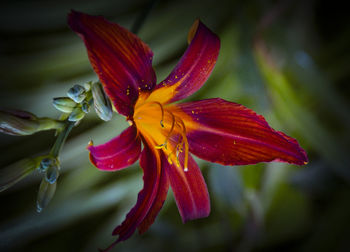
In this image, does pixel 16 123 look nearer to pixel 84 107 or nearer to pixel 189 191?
pixel 84 107

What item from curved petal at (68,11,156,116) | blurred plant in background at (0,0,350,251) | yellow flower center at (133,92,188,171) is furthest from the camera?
blurred plant in background at (0,0,350,251)

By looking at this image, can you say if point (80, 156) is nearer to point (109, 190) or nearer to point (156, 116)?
point (109, 190)

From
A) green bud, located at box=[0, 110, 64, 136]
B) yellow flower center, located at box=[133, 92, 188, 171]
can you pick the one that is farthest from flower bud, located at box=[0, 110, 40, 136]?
yellow flower center, located at box=[133, 92, 188, 171]

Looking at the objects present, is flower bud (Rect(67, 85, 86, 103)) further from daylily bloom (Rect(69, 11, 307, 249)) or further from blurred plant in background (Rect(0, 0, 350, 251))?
blurred plant in background (Rect(0, 0, 350, 251))

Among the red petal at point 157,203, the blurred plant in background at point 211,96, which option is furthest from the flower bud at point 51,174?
the blurred plant in background at point 211,96

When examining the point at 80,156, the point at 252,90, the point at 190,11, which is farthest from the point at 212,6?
the point at 80,156

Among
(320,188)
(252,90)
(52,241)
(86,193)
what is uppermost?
(252,90)

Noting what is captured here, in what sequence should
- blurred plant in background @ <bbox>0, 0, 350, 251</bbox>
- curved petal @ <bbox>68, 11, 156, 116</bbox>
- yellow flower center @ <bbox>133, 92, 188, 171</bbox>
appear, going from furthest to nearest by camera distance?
1. blurred plant in background @ <bbox>0, 0, 350, 251</bbox>
2. yellow flower center @ <bbox>133, 92, 188, 171</bbox>
3. curved petal @ <bbox>68, 11, 156, 116</bbox>

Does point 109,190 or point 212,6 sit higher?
point 212,6
